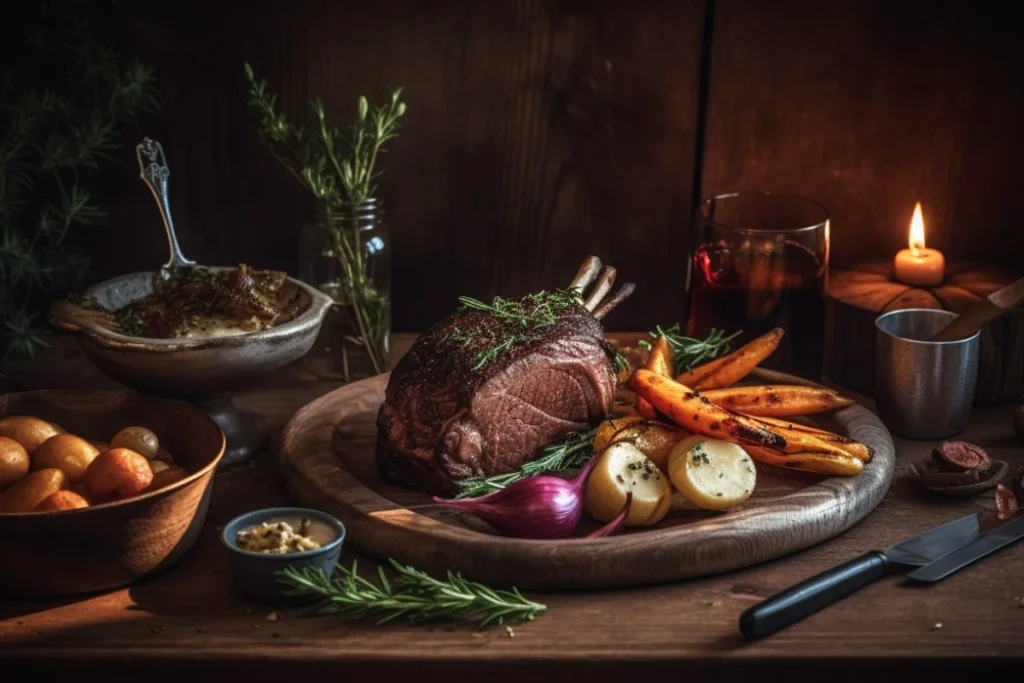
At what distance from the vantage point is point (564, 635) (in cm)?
159

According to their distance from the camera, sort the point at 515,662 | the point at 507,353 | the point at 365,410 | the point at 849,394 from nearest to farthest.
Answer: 1. the point at 515,662
2. the point at 507,353
3. the point at 365,410
4. the point at 849,394

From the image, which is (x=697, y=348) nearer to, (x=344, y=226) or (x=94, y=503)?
(x=344, y=226)

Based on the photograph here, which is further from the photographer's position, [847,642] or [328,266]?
[328,266]

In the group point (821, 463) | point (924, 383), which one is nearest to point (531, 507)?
point (821, 463)

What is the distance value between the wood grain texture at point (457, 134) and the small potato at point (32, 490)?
106 centimetres

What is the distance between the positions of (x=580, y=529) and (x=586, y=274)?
596 millimetres

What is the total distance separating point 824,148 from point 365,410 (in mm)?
1156

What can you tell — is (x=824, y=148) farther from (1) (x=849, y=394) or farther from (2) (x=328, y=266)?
(2) (x=328, y=266)

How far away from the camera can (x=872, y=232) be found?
272 cm

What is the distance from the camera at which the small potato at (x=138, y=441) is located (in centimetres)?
182

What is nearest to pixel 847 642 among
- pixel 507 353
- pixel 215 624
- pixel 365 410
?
pixel 507 353

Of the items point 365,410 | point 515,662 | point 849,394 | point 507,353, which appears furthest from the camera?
point 849,394

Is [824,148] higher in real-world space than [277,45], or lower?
lower

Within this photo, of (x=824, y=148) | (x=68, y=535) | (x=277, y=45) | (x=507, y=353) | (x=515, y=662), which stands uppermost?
(x=277, y=45)
